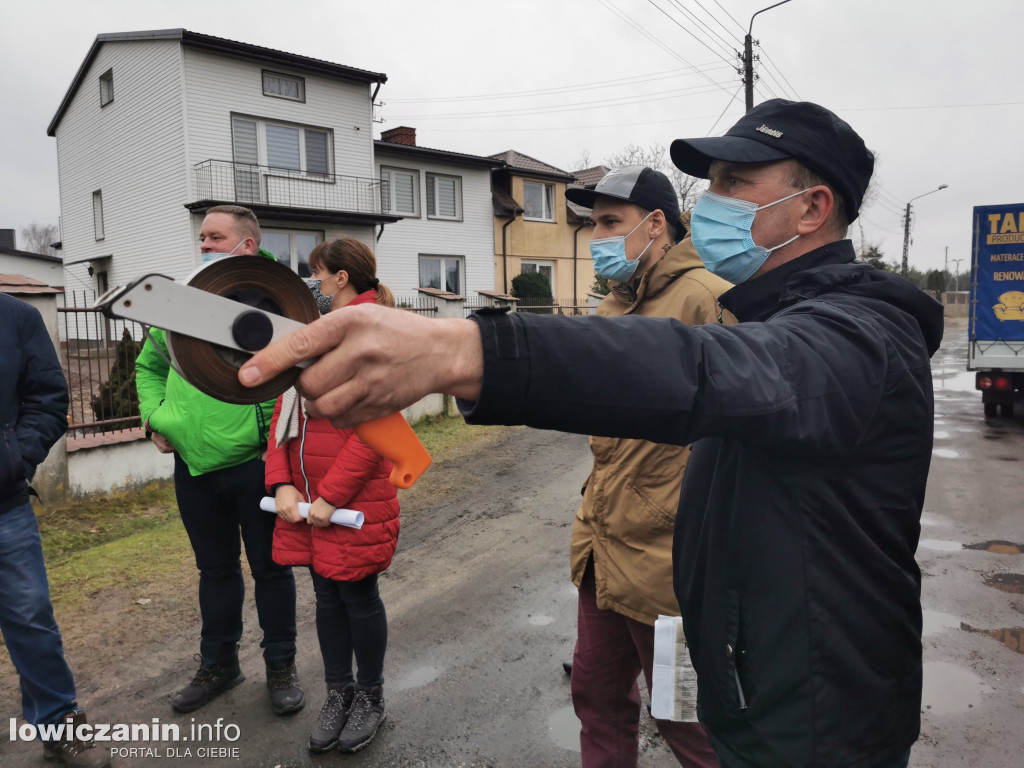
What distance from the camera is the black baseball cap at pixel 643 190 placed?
3088 mm

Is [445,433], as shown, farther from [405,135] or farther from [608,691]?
[405,135]

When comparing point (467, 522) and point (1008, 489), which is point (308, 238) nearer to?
point (467, 522)

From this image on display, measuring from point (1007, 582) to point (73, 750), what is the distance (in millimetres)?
5977

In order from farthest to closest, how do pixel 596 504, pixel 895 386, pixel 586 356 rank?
1. pixel 596 504
2. pixel 895 386
3. pixel 586 356

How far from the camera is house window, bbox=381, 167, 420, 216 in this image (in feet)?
79.6

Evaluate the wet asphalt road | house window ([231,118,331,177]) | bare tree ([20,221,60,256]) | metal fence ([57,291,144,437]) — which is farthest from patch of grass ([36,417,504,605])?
bare tree ([20,221,60,256])

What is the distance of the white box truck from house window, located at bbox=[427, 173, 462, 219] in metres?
17.8

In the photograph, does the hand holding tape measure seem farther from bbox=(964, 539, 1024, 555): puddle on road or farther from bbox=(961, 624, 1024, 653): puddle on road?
bbox=(964, 539, 1024, 555): puddle on road

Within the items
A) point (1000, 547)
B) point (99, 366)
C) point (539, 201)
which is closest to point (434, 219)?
point (539, 201)

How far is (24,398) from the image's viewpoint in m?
3.20

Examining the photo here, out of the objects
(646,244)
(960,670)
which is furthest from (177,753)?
(960,670)

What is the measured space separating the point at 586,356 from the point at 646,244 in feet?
7.50

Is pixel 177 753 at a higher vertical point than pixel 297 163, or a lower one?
lower

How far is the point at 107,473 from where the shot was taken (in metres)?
6.77
